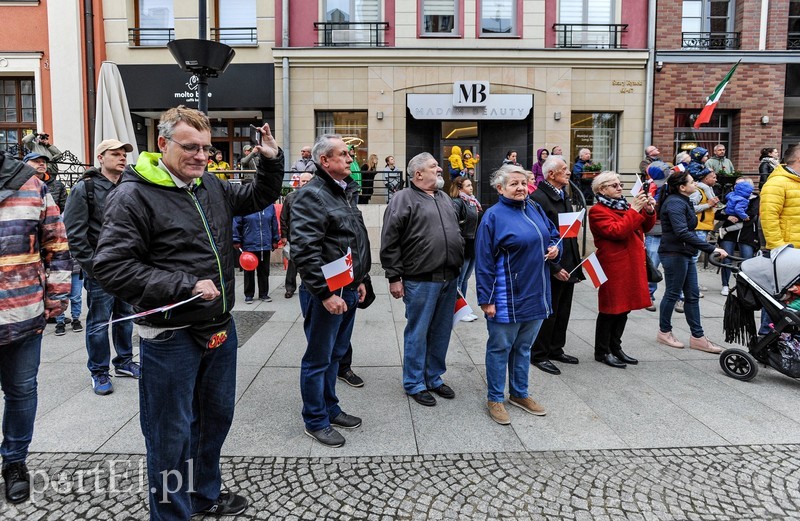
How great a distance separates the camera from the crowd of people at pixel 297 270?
90.6 inches

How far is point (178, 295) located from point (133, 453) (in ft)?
5.88

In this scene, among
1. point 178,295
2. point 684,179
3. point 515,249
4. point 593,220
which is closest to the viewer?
point 178,295

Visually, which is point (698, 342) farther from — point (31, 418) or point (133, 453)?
point (31, 418)

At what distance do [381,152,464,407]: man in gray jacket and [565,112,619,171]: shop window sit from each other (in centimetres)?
1244

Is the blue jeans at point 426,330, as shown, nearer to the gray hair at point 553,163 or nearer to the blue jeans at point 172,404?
the gray hair at point 553,163

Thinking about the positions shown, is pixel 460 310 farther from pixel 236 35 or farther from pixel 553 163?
pixel 236 35

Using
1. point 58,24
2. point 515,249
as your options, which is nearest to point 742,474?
point 515,249

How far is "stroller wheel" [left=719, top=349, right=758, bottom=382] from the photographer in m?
4.59

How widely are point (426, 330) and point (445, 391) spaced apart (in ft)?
1.93

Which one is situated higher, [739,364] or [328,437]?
[739,364]

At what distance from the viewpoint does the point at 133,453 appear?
331cm

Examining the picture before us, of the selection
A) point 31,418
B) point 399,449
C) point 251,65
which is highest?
point 251,65

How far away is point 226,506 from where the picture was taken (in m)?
2.72

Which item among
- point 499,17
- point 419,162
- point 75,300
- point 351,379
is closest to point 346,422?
point 351,379
